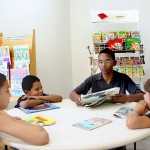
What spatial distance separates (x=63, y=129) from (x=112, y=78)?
1107mm

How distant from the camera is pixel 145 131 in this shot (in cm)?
120

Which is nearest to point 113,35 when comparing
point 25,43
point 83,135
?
point 25,43

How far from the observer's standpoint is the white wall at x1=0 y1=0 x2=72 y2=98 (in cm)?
323

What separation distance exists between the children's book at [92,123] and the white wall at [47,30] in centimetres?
221

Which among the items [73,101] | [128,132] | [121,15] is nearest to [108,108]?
[73,101]

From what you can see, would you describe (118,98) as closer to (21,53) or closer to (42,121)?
(42,121)

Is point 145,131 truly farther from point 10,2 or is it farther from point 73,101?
point 10,2

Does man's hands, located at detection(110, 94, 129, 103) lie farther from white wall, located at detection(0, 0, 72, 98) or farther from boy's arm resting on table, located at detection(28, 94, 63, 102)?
white wall, located at detection(0, 0, 72, 98)

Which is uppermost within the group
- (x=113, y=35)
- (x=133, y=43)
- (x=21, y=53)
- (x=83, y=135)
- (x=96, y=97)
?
(x=113, y=35)

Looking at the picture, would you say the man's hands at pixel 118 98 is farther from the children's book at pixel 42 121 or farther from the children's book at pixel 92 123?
the children's book at pixel 42 121

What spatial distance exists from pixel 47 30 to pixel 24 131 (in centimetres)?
270

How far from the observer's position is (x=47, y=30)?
356cm

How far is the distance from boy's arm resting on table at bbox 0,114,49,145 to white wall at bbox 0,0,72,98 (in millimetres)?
2358

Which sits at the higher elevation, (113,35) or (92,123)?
(113,35)
